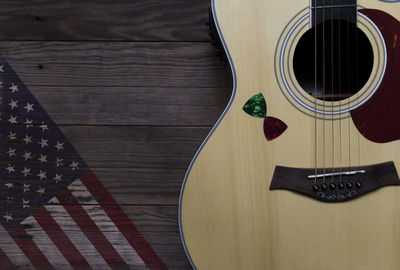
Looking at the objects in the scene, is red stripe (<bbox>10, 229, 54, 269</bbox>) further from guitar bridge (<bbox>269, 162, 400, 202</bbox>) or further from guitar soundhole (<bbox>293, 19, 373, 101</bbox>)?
guitar soundhole (<bbox>293, 19, 373, 101</bbox>)

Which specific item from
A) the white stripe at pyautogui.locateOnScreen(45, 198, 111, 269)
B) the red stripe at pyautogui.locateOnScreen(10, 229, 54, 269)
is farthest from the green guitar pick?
the red stripe at pyautogui.locateOnScreen(10, 229, 54, 269)

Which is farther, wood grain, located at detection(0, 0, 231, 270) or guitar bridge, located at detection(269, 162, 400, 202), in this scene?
wood grain, located at detection(0, 0, 231, 270)

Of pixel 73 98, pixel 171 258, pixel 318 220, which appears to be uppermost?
pixel 73 98

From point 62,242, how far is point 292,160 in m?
0.67

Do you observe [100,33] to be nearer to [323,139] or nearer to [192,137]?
[192,137]

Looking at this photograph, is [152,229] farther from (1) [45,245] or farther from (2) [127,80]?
(2) [127,80]

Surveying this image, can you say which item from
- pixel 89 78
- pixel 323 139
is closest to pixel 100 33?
pixel 89 78

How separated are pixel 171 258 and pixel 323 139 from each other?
1.76 feet

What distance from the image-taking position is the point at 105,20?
88 cm

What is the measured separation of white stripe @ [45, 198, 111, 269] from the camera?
913mm

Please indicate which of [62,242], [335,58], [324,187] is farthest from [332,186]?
[62,242]

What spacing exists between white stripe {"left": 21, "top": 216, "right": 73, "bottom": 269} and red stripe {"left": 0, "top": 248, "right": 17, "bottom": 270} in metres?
0.10

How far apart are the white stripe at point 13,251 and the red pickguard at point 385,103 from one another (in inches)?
35.9

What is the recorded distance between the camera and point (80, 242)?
0.92 meters
